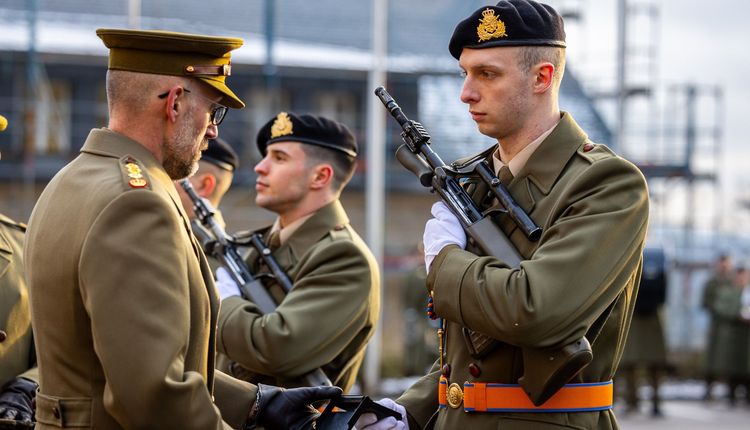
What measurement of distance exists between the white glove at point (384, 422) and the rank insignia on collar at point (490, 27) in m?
1.21

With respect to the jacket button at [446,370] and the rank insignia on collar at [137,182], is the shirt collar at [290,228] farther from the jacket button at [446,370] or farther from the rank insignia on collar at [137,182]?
the rank insignia on collar at [137,182]

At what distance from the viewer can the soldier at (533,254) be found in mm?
3635

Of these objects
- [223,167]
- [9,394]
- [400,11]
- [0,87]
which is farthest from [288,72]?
[9,394]

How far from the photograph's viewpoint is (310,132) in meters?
5.98

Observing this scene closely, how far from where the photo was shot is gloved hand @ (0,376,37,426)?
4.66 m

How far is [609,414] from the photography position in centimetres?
394

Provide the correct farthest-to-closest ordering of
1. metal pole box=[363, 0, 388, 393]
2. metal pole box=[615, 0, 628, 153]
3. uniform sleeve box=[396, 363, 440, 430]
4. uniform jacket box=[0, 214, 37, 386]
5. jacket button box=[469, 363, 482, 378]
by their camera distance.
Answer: metal pole box=[615, 0, 628, 153], metal pole box=[363, 0, 388, 393], uniform jacket box=[0, 214, 37, 386], uniform sleeve box=[396, 363, 440, 430], jacket button box=[469, 363, 482, 378]

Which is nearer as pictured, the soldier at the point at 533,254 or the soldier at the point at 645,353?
the soldier at the point at 533,254

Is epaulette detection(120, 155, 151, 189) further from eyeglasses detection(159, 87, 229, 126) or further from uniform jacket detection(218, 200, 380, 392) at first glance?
uniform jacket detection(218, 200, 380, 392)

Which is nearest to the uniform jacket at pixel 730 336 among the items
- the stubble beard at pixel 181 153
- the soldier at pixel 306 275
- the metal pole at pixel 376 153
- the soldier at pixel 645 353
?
the soldier at pixel 645 353

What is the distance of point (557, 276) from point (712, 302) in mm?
13794

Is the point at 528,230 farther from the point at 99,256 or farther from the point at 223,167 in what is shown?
the point at 223,167

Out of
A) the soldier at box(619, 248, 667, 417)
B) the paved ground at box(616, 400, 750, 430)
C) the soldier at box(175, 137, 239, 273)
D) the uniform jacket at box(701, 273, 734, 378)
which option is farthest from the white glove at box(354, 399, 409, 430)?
the uniform jacket at box(701, 273, 734, 378)

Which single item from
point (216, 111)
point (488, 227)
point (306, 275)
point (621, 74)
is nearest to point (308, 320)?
point (306, 275)
